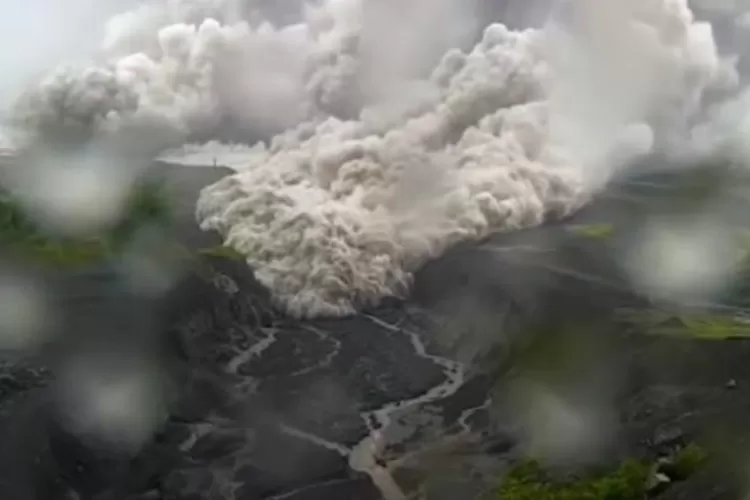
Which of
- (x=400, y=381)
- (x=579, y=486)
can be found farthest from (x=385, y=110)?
(x=579, y=486)

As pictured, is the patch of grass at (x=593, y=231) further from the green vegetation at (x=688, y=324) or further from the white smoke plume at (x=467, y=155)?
the green vegetation at (x=688, y=324)

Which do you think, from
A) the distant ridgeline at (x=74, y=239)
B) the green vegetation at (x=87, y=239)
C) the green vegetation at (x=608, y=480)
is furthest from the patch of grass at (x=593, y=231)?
the distant ridgeline at (x=74, y=239)

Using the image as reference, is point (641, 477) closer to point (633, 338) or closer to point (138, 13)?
point (633, 338)

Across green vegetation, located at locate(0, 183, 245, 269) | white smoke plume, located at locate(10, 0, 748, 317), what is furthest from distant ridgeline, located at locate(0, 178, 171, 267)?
white smoke plume, located at locate(10, 0, 748, 317)

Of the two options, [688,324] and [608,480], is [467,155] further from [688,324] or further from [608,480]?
[608,480]

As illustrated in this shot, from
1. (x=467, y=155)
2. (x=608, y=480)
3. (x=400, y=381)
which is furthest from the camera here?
(x=467, y=155)
